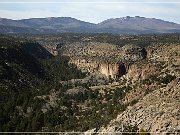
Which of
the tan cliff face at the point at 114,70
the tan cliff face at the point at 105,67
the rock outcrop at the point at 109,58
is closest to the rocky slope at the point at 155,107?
the tan cliff face at the point at 114,70

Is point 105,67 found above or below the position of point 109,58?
below

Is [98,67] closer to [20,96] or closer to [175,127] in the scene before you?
[20,96]

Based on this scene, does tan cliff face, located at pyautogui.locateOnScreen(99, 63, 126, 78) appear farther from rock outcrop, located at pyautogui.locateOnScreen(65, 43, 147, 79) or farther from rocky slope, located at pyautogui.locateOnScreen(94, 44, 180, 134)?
rocky slope, located at pyautogui.locateOnScreen(94, 44, 180, 134)

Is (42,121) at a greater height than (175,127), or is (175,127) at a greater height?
(175,127)

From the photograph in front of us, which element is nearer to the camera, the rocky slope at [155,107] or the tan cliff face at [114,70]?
the rocky slope at [155,107]

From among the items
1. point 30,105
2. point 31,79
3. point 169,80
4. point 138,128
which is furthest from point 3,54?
point 138,128

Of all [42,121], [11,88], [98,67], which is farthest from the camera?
[98,67]

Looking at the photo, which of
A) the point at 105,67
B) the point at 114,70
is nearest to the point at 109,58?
the point at 105,67

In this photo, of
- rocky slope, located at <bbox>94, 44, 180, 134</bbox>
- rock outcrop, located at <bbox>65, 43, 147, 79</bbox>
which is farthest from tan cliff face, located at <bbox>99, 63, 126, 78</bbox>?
rocky slope, located at <bbox>94, 44, 180, 134</bbox>

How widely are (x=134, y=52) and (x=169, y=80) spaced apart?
69235mm

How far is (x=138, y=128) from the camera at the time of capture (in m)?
43.6

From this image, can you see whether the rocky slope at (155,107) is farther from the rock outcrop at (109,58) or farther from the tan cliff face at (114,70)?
the rock outcrop at (109,58)

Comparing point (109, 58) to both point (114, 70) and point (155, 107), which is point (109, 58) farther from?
point (155, 107)

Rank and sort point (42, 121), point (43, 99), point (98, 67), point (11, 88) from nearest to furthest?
point (42, 121)
point (43, 99)
point (11, 88)
point (98, 67)
